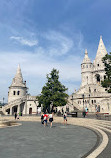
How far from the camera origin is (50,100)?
31.3 m

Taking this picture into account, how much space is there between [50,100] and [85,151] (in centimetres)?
2464

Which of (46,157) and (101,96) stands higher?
(101,96)

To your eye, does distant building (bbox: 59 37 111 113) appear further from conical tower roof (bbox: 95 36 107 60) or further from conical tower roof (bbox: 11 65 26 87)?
conical tower roof (bbox: 11 65 26 87)

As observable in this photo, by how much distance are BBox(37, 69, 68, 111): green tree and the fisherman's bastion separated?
9.68 m

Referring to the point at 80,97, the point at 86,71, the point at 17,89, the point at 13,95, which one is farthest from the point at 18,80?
the point at 86,71

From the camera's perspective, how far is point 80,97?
47.6m

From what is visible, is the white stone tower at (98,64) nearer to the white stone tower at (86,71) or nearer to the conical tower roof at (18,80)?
the white stone tower at (86,71)

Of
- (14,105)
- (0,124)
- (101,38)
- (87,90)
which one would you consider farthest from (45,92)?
(101,38)

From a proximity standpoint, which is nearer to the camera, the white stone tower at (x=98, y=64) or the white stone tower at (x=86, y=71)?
the white stone tower at (x=98, y=64)

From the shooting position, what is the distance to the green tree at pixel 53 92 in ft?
101

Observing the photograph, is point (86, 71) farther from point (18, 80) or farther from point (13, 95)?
point (13, 95)

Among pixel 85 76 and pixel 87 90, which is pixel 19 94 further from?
pixel 85 76

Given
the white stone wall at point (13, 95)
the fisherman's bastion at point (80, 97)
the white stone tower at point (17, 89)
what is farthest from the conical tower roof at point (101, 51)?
the white stone wall at point (13, 95)

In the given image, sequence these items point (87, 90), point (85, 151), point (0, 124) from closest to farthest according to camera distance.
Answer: point (85, 151), point (0, 124), point (87, 90)
